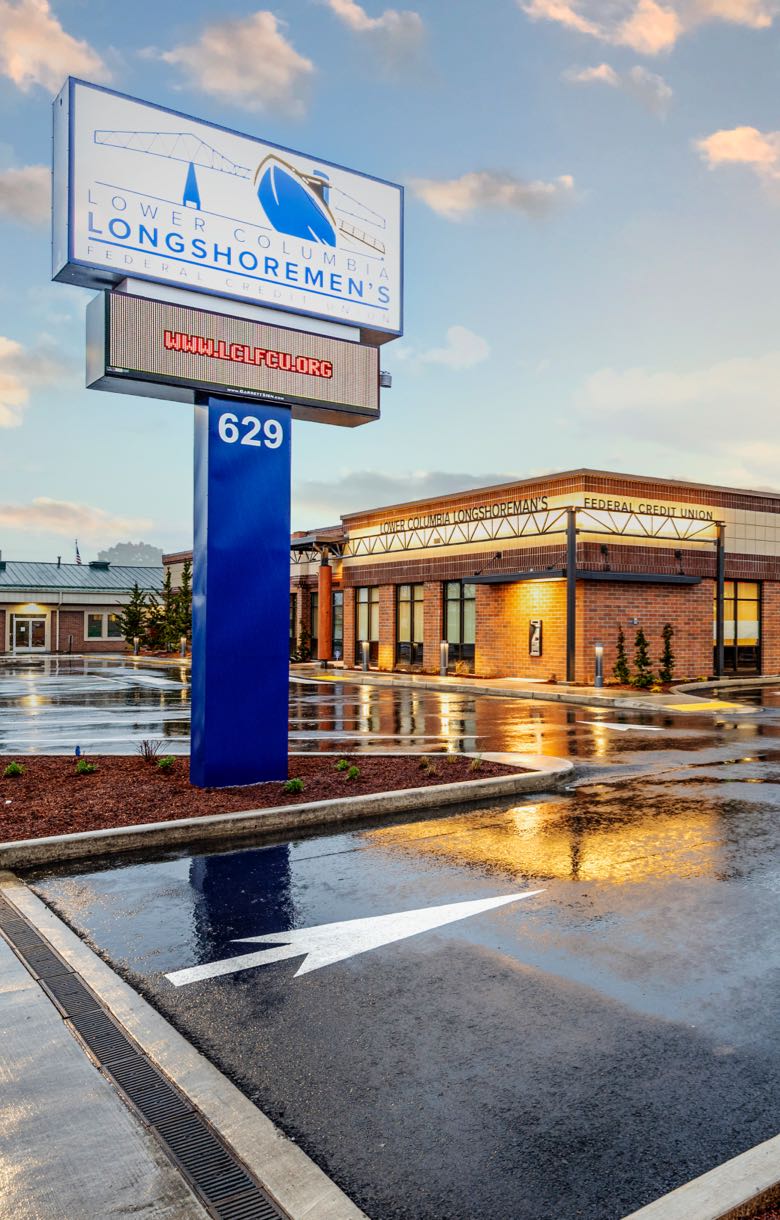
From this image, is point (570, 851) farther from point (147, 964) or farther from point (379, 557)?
point (379, 557)

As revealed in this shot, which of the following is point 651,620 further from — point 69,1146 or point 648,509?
point 69,1146

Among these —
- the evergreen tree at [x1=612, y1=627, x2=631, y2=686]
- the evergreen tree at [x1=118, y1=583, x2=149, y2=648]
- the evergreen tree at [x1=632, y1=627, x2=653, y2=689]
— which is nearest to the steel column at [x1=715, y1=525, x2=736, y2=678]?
the evergreen tree at [x1=632, y1=627, x2=653, y2=689]

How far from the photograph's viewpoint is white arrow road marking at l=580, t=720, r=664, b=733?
58.7ft

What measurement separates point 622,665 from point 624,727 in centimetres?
987

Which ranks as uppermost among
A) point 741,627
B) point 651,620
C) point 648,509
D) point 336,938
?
point 648,509

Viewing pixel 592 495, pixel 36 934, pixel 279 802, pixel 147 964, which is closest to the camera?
pixel 147 964

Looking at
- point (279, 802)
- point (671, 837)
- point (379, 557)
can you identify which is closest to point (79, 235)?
point (279, 802)

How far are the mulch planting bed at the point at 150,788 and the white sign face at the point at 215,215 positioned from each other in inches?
237

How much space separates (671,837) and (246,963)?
4890 millimetres

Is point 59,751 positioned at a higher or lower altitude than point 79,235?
lower

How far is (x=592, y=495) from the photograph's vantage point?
28484 mm

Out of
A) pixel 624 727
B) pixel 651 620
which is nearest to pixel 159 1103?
pixel 624 727

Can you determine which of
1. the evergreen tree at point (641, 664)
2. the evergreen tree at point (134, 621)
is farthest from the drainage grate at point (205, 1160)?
the evergreen tree at point (134, 621)

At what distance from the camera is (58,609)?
62.6 metres
